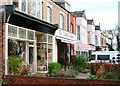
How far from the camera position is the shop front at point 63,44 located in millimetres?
35150

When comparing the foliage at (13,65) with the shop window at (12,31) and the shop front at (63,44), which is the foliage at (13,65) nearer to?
the shop window at (12,31)

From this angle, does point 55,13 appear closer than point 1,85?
No

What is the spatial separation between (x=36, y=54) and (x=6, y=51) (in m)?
8.47

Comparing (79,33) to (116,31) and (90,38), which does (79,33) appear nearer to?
(90,38)

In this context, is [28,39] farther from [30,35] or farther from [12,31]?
[12,31]

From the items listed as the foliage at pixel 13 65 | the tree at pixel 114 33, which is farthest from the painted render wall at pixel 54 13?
the tree at pixel 114 33

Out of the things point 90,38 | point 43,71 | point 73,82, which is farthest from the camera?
point 90,38

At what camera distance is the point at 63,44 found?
40.7m

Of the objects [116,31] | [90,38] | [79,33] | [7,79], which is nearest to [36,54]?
[7,79]

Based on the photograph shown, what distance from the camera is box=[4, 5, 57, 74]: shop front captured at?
21.1 meters

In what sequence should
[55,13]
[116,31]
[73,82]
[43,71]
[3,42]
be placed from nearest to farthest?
[73,82] < [3,42] < [43,71] < [55,13] < [116,31]

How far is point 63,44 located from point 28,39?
52.5ft

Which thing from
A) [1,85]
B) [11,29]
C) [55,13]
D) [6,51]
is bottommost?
[1,85]

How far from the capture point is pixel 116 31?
309ft
